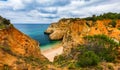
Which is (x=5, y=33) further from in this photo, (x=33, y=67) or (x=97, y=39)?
(x=97, y=39)

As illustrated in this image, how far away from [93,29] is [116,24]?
4.78 meters

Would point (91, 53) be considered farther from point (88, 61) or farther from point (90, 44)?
point (90, 44)

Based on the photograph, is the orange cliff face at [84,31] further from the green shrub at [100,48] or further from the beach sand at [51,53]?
the beach sand at [51,53]

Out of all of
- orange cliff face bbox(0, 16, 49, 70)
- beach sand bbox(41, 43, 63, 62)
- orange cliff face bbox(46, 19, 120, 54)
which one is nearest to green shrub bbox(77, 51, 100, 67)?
orange cliff face bbox(0, 16, 49, 70)

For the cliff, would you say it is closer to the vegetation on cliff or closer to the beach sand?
the vegetation on cliff

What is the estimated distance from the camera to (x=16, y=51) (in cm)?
1992

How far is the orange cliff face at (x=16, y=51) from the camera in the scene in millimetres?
17234

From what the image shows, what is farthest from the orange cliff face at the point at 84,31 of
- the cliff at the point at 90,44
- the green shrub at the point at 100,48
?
the green shrub at the point at 100,48

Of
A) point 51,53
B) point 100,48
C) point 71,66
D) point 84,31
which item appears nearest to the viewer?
point 71,66

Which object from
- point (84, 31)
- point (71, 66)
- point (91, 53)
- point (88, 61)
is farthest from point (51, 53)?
point (71, 66)

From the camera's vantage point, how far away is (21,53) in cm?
2014

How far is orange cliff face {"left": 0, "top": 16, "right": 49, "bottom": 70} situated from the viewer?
1723cm

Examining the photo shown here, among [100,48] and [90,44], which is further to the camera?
[90,44]

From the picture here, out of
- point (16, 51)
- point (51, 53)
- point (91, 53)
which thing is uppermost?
point (16, 51)
